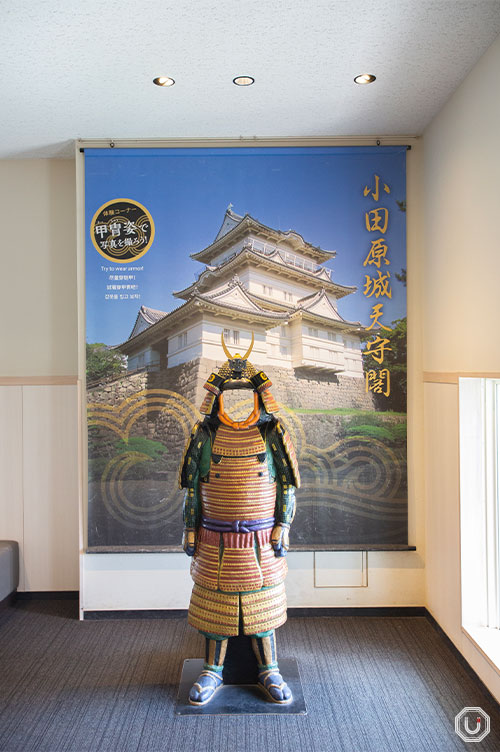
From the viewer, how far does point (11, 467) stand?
3938 millimetres

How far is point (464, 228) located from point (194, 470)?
5.73ft

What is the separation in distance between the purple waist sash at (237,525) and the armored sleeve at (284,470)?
0.08 m

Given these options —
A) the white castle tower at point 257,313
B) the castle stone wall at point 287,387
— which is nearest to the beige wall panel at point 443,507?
the castle stone wall at point 287,387

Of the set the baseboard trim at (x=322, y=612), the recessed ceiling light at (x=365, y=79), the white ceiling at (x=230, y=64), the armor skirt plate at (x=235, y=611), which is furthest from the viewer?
the baseboard trim at (x=322, y=612)

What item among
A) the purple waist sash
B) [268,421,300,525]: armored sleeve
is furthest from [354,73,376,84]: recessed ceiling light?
the purple waist sash

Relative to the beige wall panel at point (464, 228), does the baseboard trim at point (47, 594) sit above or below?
below

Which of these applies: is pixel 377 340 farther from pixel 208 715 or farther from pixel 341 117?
pixel 208 715

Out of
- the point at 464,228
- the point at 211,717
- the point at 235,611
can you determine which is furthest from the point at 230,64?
the point at 211,717

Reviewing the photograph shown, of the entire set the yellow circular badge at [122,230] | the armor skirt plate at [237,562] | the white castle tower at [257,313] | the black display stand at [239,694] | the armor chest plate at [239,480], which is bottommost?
the black display stand at [239,694]

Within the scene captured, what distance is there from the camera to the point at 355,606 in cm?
363

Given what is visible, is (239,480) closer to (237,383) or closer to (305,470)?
(237,383)

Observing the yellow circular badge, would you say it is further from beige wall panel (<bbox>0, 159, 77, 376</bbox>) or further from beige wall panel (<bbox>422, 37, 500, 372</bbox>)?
beige wall panel (<bbox>422, 37, 500, 372</bbox>)

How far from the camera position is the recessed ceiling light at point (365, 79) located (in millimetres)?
2889

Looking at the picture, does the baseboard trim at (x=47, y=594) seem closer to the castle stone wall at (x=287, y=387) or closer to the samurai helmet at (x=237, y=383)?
the castle stone wall at (x=287, y=387)
